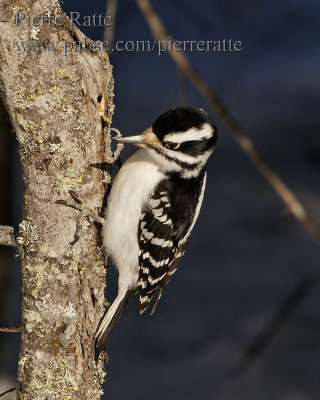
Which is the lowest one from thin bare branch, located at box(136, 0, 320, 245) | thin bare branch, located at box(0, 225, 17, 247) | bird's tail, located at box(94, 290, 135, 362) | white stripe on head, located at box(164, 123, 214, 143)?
bird's tail, located at box(94, 290, 135, 362)

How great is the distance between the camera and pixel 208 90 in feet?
3.08

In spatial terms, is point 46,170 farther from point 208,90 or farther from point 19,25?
point 208,90

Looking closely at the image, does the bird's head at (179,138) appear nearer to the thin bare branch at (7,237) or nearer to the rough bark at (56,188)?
the rough bark at (56,188)

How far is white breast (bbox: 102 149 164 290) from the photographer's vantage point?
2230mm

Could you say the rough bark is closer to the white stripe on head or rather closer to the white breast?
the white breast

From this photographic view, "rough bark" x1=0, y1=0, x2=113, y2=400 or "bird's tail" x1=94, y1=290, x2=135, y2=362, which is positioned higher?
"rough bark" x1=0, y1=0, x2=113, y2=400

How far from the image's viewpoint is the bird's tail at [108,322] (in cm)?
212

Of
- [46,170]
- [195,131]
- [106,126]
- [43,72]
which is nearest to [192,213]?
[195,131]

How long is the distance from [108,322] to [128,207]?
45 cm

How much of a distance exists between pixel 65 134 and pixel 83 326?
2.21ft

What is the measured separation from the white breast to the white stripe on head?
18 cm

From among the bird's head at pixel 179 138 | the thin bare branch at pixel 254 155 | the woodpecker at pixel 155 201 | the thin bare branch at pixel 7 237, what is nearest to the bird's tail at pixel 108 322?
the woodpecker at pixel 155 201

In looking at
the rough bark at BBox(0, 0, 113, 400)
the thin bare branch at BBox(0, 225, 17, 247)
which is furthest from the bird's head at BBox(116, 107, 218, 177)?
the thin bare branch at BBox(0, 225, 17, 247)

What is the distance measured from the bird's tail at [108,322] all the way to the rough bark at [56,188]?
0.03m
